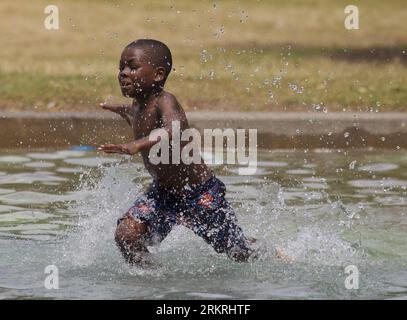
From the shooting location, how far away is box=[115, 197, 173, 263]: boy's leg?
637 centimetres

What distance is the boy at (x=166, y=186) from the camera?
6.54 m

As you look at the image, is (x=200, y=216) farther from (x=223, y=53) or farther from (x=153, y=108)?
(x=223, y=53)

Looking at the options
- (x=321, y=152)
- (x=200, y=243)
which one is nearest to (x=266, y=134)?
(x=321, y=152)

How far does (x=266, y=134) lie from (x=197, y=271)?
3.76 m

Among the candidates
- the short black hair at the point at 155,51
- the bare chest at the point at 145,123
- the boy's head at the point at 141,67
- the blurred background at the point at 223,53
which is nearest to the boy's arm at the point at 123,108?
the bare chest at the point at 145,123

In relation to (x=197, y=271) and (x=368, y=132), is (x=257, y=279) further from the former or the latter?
(x=368, y=132)

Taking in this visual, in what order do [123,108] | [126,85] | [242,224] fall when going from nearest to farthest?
[126,85]
[123,108]
[242,224]

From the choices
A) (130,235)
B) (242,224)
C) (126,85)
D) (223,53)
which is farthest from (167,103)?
(223,53)

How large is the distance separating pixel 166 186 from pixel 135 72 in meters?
0.63

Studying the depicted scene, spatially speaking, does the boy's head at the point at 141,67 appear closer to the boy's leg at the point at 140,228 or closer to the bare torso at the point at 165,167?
the bare torso at the point at 165,167

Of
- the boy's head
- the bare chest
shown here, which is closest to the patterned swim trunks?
the bare chest

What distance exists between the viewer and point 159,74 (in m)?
6.66

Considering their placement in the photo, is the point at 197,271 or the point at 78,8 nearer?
the point at 197,271

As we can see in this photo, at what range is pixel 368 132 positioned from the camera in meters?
10.0
